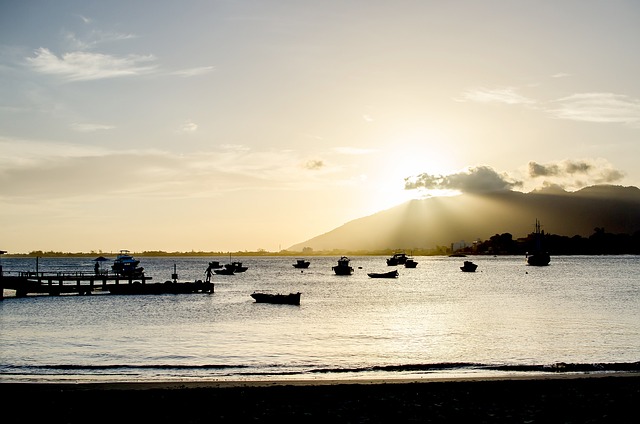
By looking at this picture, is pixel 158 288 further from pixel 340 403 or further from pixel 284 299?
pixel 340 403

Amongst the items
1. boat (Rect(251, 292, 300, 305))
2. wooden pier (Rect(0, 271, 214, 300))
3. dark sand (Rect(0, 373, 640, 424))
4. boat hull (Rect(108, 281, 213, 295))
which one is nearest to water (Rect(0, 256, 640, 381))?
boat (Rect(251, 292, 300, 305))

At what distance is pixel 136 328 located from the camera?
2368 inches

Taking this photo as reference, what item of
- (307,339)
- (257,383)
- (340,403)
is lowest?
(307,339)

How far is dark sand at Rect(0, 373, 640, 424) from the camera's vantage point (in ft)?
65.5

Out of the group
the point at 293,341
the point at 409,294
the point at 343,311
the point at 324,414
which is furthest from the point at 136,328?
the point at 409,294

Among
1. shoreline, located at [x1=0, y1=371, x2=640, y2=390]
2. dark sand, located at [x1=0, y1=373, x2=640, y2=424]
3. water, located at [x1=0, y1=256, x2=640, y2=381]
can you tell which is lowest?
water, located at [x1=0, y1=256, x2=640, y2=381]

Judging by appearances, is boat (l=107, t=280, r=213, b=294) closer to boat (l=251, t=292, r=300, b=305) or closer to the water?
the water

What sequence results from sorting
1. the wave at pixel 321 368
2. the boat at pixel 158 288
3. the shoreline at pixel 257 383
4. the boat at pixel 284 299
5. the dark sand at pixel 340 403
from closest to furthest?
the dark sand at pixel 340 403 < the shoreline at pixel 257 383 < the wave at pixel 321 368 < the boat at pixel 284 299 < the boat at pixel 158 288

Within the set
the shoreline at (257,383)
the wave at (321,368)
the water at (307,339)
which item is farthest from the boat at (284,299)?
the shoreline at (257,383)

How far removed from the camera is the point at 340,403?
2242 centimetres

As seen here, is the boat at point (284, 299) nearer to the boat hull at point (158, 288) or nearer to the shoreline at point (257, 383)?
the boat hull at point (158, 288)

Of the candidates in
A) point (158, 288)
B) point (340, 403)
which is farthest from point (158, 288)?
point (340, 403)

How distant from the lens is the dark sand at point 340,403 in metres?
20.0

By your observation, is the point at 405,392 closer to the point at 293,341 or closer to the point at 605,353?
the point at 605,353
